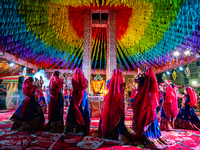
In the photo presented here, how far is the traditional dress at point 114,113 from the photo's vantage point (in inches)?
88.0

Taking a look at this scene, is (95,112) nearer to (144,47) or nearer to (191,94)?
(191,94)

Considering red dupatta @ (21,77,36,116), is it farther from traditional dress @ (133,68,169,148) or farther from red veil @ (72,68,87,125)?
traditional dress @ (133,68,169,148)

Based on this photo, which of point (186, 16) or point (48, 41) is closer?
point (186, 16)

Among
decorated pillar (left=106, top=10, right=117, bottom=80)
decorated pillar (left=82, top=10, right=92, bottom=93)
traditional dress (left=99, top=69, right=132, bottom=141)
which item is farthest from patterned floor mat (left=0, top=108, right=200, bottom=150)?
decorated pillar (left=106, top=10, right=117, bottom=80)

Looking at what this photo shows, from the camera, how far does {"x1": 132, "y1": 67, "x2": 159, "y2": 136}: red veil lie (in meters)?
2.15

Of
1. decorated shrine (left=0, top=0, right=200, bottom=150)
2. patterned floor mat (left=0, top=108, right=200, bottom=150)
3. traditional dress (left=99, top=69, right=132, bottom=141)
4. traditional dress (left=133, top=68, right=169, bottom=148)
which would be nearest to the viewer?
patterned floor mat (left=0, top=108, right=200, bottom=150)

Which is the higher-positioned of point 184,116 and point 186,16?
point 186,16

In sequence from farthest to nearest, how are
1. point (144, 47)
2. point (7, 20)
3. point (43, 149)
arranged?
point (144, 47)
point (7, 20)
point (43, 149)

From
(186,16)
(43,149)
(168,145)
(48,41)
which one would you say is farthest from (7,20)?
(186,16)

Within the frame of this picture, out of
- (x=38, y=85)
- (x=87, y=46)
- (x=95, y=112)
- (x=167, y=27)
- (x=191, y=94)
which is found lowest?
(x=95, y=112)

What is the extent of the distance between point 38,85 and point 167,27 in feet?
14.0

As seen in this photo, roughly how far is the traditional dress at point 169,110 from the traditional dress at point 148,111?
1.17 meters

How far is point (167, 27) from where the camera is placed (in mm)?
3949

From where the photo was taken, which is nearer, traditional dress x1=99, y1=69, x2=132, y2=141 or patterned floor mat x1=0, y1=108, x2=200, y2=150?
patterned floor mat x1=0, y1=108, x2=200, y2=150
